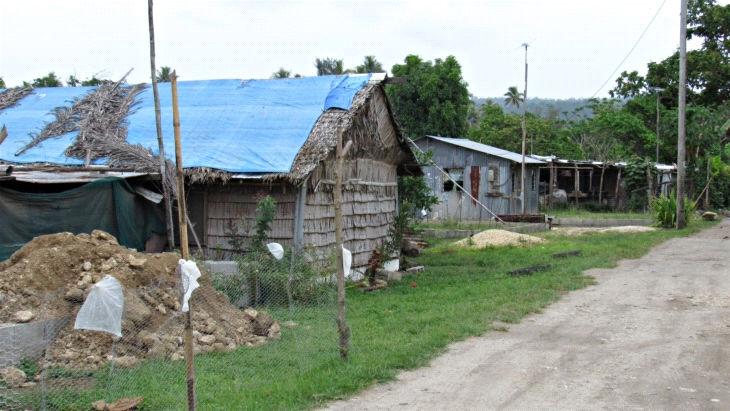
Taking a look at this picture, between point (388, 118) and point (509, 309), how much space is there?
22.3 ft

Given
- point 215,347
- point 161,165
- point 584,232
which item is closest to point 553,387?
point 215,347

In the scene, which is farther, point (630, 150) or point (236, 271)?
point (630, 150)

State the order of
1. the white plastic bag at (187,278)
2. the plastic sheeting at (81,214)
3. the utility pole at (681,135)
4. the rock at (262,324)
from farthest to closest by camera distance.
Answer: the utility pole at (681,135)
the plastic sheeting at (81,214)
the rock at (262,324)
the white plastic bag at (187,278)

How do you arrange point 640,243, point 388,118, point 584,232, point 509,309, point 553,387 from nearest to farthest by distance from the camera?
point 553,387, point 509,309, point 388,118, point 640,243, point 584,232

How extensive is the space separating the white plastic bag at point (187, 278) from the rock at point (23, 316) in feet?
Answer: 8.72

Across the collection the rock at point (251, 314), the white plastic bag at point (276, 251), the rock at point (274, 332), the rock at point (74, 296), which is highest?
the white plastic bag at point (276, 251)

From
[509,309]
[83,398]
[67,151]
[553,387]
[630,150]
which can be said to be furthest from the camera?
[630,150]

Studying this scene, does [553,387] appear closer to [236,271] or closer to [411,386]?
[411,386]

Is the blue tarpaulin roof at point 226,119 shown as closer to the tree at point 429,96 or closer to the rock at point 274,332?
the rock at point 274,332

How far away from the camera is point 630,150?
141 ft

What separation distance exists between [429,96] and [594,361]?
28.9 metres

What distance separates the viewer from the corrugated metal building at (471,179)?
1257 inches

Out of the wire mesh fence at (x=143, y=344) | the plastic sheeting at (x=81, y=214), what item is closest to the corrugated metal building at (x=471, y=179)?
the plastic sheeting at (x=81, y=214)

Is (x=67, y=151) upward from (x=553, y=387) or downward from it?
upward
